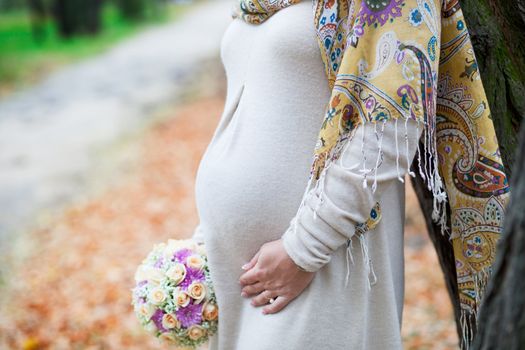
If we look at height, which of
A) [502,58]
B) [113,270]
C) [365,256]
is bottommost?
[113,270]

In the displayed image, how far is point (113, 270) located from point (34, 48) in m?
11.3

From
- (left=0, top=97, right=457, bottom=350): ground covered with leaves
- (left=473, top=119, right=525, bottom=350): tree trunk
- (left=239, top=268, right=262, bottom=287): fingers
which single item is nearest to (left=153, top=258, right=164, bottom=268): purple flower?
(left=239, top=268, right=262, bottom=287): fingers


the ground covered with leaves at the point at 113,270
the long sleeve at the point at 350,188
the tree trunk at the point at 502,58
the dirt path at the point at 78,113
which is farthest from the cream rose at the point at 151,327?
the dirt path at the point at 78,113

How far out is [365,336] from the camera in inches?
63.9

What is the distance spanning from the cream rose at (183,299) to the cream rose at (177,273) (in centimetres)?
4

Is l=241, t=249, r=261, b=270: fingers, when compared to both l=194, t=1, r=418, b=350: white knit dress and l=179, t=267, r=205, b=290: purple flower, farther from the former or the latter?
l=179, t=267, r=205, b=290: purple flower

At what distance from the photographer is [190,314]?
5.88ft

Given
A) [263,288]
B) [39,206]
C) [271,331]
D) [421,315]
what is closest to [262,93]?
[263,288]

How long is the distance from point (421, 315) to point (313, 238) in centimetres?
314

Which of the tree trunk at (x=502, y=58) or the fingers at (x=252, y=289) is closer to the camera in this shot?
the fingers at (x=252, y=289)

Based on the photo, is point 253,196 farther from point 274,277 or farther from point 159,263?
point 159,263

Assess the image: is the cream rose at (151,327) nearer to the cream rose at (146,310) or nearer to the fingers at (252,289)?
the cream rose at (146,310)

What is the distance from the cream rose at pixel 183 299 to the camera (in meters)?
1.77

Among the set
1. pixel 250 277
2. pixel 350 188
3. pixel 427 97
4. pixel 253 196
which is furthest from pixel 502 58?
pixel 250 277
